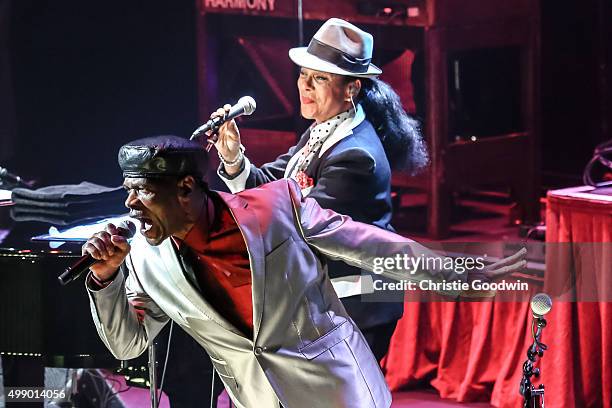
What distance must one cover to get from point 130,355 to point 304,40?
3288 millimetres

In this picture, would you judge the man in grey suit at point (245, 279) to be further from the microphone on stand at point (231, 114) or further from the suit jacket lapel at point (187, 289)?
the microphone on stand at point (231, 114)

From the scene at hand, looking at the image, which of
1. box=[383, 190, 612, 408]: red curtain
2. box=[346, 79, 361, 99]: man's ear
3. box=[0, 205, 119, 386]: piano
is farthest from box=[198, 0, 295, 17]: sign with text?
box=[0, 205, 119, 386]: piano

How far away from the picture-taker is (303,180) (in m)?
3.83

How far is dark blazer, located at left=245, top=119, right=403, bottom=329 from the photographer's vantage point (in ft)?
12.1

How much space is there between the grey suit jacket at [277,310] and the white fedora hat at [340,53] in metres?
1.02

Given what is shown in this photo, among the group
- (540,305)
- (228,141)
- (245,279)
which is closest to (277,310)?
(245,279)

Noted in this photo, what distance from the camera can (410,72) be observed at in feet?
18.5

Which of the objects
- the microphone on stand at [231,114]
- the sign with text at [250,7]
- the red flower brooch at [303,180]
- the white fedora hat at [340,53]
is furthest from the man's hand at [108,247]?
the sign with text at [250,7]

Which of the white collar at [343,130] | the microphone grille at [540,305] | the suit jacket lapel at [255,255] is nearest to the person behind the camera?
the suit jacket lapel at [255,255]

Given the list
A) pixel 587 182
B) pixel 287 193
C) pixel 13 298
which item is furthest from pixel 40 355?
pixel 587 182

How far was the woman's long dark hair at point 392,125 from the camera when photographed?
394cm

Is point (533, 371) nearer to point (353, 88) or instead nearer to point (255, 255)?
point (255, 255)

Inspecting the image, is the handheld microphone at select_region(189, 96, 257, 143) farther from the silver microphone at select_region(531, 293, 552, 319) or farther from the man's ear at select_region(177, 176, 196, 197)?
the silver microphone at select_region(531, 293, 552, 319)

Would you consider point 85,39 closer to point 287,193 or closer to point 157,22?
point 157,22
